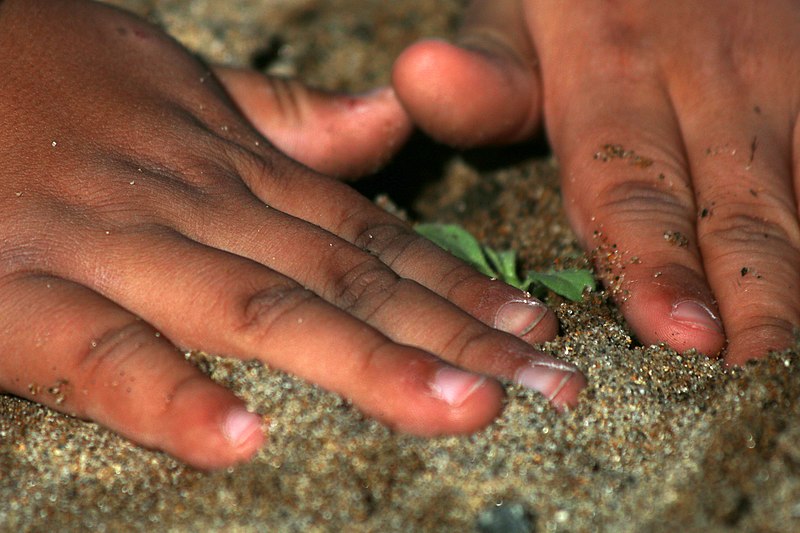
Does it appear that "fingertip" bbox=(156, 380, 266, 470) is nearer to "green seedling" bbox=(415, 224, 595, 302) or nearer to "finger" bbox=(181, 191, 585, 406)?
"finger" bbox=(181, 191, 585, 406)

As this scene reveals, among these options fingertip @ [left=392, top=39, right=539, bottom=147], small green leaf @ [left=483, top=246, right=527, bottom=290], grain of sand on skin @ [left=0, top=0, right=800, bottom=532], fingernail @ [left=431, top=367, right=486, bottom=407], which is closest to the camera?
grain of sand on skin @ [left=0, top=0, right=800, bottom=532]

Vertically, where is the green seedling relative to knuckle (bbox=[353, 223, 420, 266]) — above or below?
below

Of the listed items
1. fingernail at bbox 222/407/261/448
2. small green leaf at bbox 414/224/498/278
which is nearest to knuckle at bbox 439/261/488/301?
small green leaf at bbox 414/224/498/278

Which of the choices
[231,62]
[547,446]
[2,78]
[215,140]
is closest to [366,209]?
[215,140]

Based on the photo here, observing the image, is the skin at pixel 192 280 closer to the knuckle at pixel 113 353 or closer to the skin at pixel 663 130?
the knuckle at pixel 113 353

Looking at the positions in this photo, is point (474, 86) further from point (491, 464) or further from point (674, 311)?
point (491, 464)

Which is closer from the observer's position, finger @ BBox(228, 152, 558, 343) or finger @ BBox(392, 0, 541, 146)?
finger @ BBox(228, 152, 558, 343)
